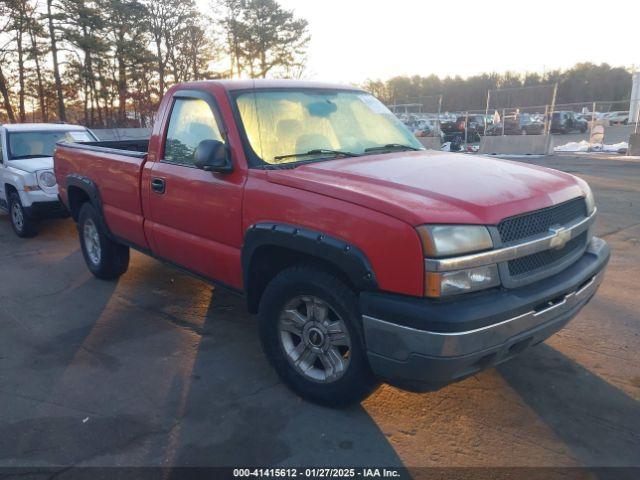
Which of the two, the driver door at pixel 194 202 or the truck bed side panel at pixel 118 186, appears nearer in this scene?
the driver door at pixel 194 202

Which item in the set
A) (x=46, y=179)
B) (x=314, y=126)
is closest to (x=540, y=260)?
(x=314, y=126)

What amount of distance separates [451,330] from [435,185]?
0.88 metres

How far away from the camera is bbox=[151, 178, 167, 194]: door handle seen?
4172 millimetres

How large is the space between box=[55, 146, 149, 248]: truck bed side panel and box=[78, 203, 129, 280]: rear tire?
14.6 inches

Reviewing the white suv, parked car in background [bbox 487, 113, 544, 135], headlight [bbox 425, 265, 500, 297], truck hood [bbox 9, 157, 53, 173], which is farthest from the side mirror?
parked car in background [bbox 487, 113, 544, 135]

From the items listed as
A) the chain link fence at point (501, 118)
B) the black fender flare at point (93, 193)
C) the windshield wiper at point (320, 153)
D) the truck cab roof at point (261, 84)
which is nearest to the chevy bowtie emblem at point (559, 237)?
the windshield wiper at point (320, 153)

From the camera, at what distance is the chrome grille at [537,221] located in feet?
8.83

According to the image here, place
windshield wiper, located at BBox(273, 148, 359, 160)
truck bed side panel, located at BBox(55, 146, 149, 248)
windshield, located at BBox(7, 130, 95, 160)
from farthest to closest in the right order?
windshield, located at BBox(7, 130, 95, 160) < truck bed side panel, located at BBox(55, 146, 149, 248) < windshield wiper, located at BBox(273, 148, 359, 160)

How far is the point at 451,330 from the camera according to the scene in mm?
2438

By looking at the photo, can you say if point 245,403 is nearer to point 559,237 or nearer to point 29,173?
point 559,237

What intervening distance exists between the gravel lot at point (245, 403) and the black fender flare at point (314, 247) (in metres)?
0.89

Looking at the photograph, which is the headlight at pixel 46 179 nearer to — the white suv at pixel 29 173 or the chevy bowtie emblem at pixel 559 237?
the white suv at pixel 29 173

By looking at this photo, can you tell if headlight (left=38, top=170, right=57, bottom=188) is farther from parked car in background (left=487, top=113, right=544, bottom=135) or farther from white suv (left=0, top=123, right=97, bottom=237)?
parked car in background (left=487, top=113, right=544, bottom=135)

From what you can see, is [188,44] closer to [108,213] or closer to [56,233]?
[56,233]
